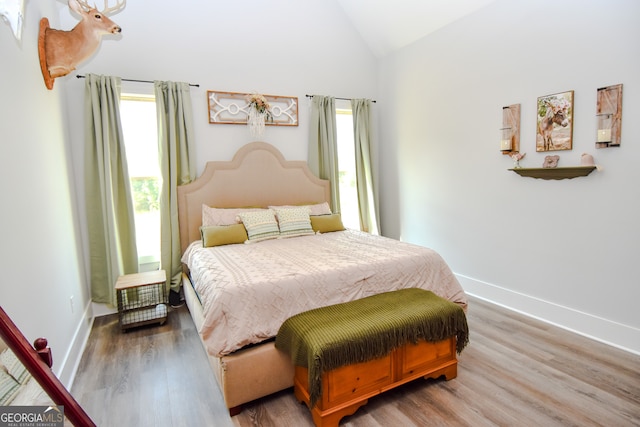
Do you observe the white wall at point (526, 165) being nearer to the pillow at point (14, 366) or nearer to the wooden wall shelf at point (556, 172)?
the wooden wall shelf at point (556, 172)

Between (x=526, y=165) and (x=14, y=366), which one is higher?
(x=526, y=165)

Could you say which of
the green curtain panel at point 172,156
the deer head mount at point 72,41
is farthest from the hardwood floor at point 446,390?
the deer head mount at point 72,41

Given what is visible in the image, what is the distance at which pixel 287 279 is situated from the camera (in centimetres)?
225

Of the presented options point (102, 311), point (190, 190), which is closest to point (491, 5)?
point (190, 190)

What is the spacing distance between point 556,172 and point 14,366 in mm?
3521

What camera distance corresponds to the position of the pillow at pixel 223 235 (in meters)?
3.39

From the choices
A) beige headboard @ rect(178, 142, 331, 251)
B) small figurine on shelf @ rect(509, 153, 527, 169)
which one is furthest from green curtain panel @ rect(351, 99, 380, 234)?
small figurine on shelf @ rect(509, 153, 527, 169)

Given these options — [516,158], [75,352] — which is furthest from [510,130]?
[75,352]

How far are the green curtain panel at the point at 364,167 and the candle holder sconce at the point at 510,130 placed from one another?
1816mm

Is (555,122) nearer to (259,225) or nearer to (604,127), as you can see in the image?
(604,127)

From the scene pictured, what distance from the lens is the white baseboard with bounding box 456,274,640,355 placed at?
261 cm

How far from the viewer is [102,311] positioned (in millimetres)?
3547

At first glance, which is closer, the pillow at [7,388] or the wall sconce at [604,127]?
the pillow at [7,388]

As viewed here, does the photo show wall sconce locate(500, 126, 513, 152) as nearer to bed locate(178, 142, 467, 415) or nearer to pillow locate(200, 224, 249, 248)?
bed locate(178, 142, 467, 415)
